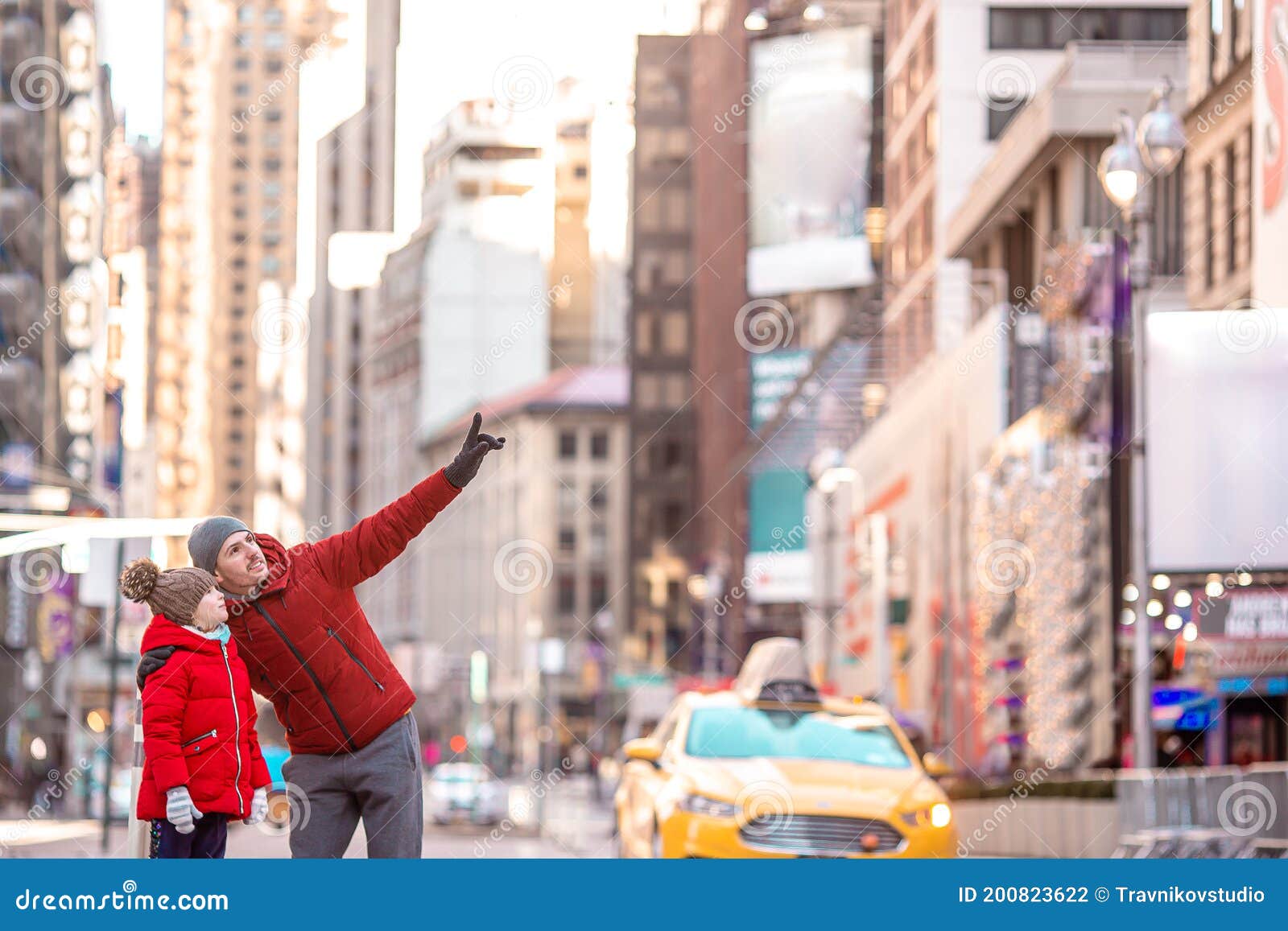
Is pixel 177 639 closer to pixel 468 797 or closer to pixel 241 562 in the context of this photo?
pixel 241 562

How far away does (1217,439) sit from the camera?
1912 centimetres

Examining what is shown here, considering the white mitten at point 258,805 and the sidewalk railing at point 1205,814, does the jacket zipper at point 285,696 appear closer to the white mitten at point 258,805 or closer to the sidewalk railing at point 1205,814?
the white mitten at point 258,805

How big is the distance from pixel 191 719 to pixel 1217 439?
13.2 m

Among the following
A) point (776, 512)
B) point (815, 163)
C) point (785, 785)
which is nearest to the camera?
point (785, 785)

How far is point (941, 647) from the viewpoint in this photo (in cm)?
5147

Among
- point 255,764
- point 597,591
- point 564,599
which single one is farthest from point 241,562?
point 597,591

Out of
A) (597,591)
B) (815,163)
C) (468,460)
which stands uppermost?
(815,163)

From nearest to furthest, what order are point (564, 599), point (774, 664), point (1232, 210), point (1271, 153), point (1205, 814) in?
point (774, 664)
point (1205, 814)
point (1271, 153)
point (1232, 210)
point (564, 599)

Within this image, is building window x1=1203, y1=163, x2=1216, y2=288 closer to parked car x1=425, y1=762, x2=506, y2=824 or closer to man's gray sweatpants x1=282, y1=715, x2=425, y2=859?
parked car x1=425, y1=762, x2=506, y2=824

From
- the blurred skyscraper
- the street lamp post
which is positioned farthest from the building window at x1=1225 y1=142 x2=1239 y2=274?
the blurred skyscraper

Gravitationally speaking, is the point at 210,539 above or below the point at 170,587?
above

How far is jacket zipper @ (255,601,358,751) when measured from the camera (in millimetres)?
7859

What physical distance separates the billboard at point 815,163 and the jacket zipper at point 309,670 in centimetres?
8054
